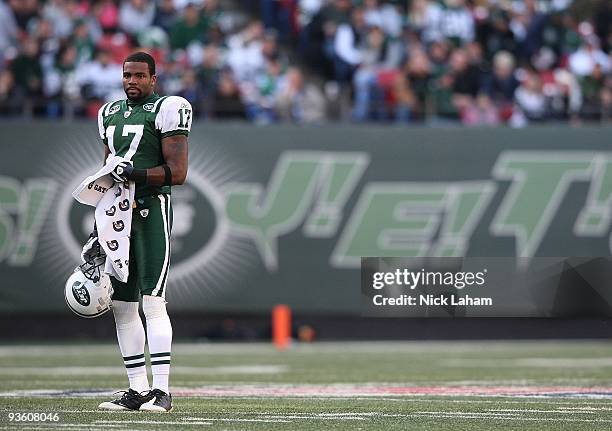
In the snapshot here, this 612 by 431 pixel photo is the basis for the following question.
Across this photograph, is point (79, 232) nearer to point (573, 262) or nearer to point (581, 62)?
point (581, 62)

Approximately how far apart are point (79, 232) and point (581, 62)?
24.6 ft

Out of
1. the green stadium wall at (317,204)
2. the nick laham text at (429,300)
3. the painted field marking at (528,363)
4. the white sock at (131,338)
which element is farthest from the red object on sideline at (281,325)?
the nick laham text at (429,300)

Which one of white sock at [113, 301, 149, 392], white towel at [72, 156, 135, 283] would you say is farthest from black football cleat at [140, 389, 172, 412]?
white towel at [72, 156, 135, 283]

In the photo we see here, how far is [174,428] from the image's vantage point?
6750mm

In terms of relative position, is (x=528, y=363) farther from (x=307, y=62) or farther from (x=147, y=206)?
(x=147, y=206)

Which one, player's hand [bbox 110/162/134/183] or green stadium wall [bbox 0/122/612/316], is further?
green stadium wall [bbox 0/122/612/316]

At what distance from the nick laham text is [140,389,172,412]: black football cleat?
4.16 ft

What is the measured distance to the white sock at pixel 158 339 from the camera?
7.77 m

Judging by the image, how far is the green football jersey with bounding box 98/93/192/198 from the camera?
7.88 meters

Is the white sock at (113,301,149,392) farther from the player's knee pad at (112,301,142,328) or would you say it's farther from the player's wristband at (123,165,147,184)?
the player's wristband at (123,165,147,184)

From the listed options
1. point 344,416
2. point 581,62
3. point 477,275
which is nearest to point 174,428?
point 344,416

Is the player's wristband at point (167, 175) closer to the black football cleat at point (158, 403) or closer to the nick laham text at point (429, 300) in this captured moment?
the black football cleat at point (158, 403)

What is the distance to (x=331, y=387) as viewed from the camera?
10242mm

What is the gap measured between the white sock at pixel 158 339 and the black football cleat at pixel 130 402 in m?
0.09
